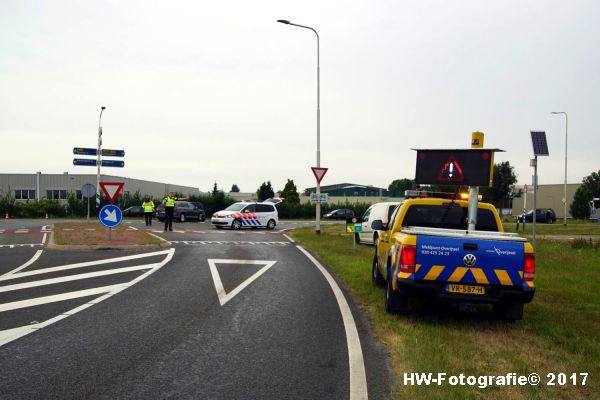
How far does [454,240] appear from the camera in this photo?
21.7 feet

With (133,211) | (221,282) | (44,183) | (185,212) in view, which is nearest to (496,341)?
(221,282)

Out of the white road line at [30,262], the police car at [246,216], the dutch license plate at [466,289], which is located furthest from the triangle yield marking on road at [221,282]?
the police car at [246,216]

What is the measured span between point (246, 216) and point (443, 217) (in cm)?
2417

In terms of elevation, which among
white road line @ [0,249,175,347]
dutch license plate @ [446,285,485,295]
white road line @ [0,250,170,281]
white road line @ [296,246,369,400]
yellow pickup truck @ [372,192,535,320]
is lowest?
white road line @ [0,250,170,281]

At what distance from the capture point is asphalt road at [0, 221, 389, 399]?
176 inches

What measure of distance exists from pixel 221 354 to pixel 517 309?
156 inches

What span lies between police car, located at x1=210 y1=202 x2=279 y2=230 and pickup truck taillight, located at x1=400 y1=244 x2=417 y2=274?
2584 centimetres

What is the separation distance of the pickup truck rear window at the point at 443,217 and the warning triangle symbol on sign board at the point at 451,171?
0.73 metres

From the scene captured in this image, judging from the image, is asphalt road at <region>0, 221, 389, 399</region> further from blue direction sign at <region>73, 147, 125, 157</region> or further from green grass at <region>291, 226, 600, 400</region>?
blue direction sign at <region>73, 147, 125, 157</region>

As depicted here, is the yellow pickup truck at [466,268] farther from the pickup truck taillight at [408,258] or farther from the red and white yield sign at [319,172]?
the red and white yield sign at [319,172]

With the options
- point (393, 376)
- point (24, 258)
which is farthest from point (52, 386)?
point (24, 258)

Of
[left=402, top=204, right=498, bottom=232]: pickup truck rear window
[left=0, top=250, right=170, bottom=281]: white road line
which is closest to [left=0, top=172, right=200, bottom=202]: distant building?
[left=0, top=250, right=170, bottom=281]: white road line

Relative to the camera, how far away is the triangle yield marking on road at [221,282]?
348 inches

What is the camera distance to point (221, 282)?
408 inches
